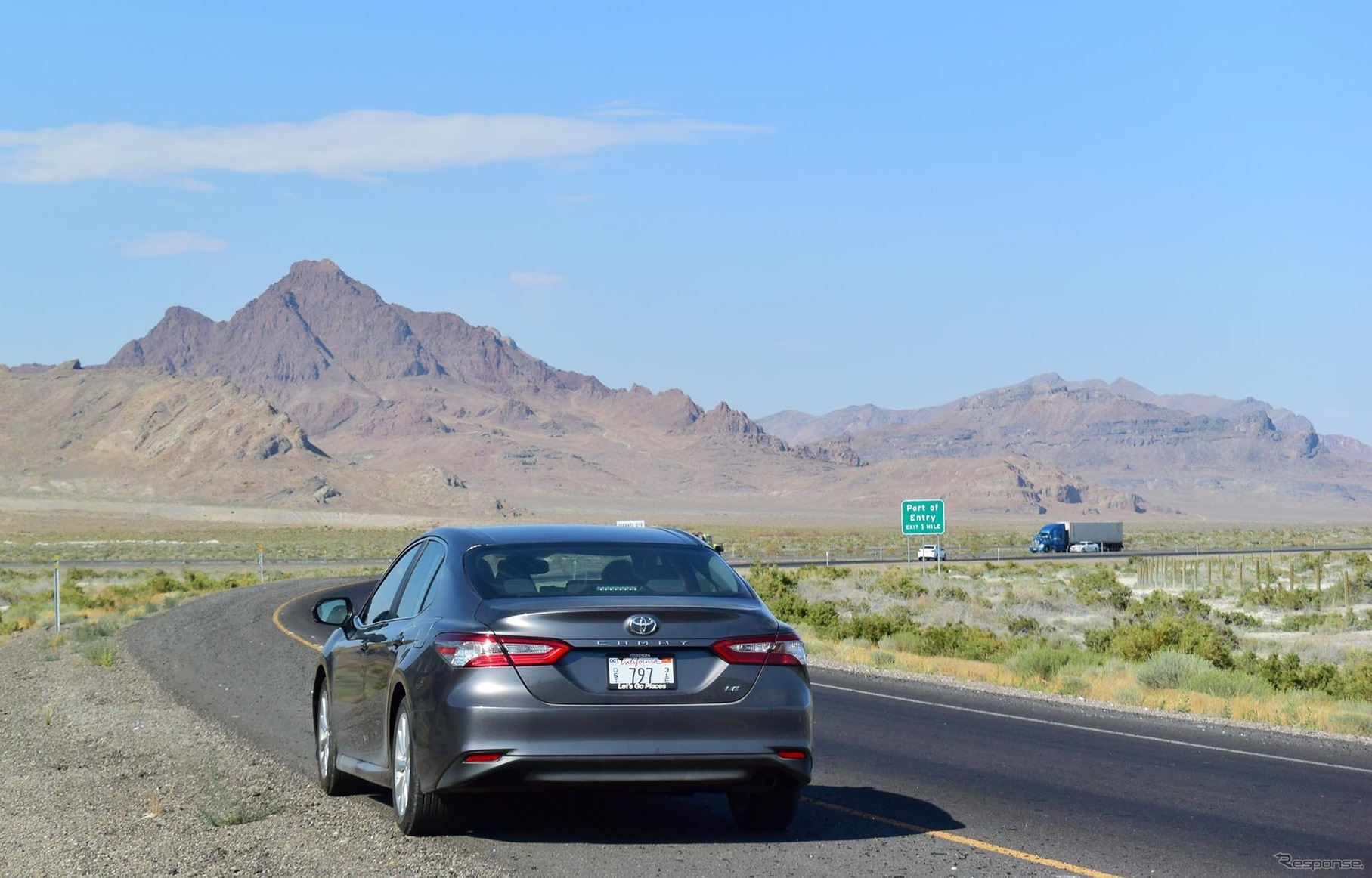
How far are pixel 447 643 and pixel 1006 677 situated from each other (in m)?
13.7

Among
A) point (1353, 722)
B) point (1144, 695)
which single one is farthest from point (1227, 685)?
point (1353, 722)

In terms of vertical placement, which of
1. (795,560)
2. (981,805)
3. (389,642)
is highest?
(389,642)

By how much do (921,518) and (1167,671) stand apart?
99.1 ft

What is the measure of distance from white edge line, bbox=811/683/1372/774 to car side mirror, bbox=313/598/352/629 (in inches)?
288

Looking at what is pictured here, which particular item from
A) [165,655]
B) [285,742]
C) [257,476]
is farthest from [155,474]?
[285,742]

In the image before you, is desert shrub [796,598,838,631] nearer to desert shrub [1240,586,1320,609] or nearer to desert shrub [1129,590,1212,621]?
desert shrub [1129,590,1212,621]

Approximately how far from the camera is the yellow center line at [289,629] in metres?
21.9

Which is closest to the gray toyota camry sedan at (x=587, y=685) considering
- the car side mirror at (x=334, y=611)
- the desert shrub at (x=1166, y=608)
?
the car side mirror at (x=334, y=611)

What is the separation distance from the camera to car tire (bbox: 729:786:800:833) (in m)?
8.15

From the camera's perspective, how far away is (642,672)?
735 centimetres

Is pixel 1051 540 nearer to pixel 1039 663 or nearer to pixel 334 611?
pixel 1039 663

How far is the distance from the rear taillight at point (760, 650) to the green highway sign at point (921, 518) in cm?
4137

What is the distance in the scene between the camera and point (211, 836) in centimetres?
823

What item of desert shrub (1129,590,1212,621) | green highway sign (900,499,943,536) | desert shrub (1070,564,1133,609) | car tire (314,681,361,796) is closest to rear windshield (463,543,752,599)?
car tire (314,681,361,796)
